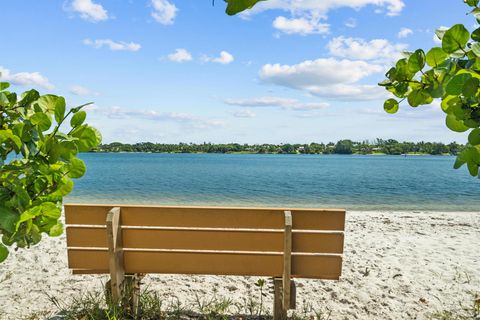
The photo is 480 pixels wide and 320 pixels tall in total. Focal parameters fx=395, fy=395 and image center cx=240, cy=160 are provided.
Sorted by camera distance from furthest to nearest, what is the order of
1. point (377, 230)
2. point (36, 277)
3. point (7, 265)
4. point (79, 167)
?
point (377, 230), point (7, 265), point (36, 277), point (79, 167)

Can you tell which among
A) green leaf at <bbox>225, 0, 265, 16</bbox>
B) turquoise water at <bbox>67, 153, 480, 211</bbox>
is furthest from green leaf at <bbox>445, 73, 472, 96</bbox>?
turquoise water at <bbox>67, 153, 480, 211</bbox>

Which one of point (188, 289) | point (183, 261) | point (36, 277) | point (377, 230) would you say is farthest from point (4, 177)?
point (377, 230)

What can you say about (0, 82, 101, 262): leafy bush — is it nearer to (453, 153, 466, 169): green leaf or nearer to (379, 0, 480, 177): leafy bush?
(379, 0, 480, 177): leafy bush

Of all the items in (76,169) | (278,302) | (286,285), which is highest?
(76,169)

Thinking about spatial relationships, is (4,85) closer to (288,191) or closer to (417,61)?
(417,61)

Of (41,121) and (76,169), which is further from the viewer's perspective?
(76,169)

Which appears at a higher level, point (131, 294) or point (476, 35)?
point (476, 35)

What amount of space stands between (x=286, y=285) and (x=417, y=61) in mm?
2586

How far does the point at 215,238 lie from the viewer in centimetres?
340

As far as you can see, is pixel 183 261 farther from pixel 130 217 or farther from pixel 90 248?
pixel 90 248

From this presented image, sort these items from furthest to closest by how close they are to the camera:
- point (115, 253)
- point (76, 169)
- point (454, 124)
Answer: point (115, 253) < point (76, 169) < point (454, 124)

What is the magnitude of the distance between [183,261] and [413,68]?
2.75 m

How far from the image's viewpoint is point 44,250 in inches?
239

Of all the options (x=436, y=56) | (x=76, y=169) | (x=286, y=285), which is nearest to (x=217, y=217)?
(x=286, y=285)
